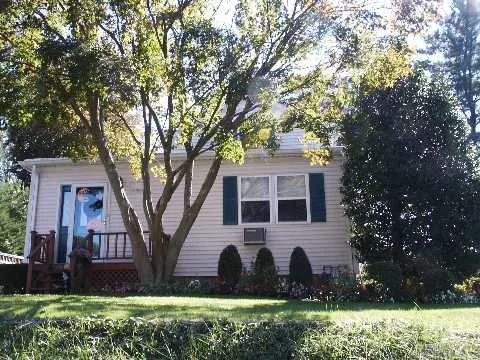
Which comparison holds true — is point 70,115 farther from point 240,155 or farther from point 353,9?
point 353,9

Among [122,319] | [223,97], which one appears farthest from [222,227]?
[122,319]

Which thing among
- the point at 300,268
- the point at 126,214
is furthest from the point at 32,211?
the point at 300,268

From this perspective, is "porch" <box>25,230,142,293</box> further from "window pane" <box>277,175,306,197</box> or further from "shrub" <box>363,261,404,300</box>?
"shrub" <box>363,261,404,300</box>

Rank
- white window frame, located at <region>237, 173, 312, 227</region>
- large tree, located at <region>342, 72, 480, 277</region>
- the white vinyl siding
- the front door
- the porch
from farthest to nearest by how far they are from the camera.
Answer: the front door → white window frame, located at <region>237, 173, 312, 227</region> → the white vinyl siding → the porch → large tree, located at <region>342, 72, 480, 277</region>

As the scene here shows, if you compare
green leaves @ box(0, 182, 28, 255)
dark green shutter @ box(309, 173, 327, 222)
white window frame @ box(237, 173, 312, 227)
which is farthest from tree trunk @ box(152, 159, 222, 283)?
green leaves @ box(0, 182, 28, 255)

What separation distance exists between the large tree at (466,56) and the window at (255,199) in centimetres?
1449

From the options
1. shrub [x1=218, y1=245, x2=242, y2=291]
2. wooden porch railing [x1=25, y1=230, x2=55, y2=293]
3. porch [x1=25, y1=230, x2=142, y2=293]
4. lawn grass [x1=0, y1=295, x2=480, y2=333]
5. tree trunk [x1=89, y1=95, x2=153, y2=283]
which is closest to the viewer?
lawn grass [x1=0, y1=295, x2=480, y2=333]

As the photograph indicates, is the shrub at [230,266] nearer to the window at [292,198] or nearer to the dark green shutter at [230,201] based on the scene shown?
the dark green shutter at [230,201]

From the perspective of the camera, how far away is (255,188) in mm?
14133

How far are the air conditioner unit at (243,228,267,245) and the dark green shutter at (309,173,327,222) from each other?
4.53 feet

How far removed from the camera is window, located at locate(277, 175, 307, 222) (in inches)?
544

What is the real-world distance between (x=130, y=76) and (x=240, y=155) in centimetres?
282

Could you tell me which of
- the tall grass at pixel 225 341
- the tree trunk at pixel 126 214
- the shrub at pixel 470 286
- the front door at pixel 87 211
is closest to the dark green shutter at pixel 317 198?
the shrub at pixel 470 286

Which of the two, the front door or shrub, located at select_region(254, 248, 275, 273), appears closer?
shrub, located at select_region(254, 248, 275, 273)
